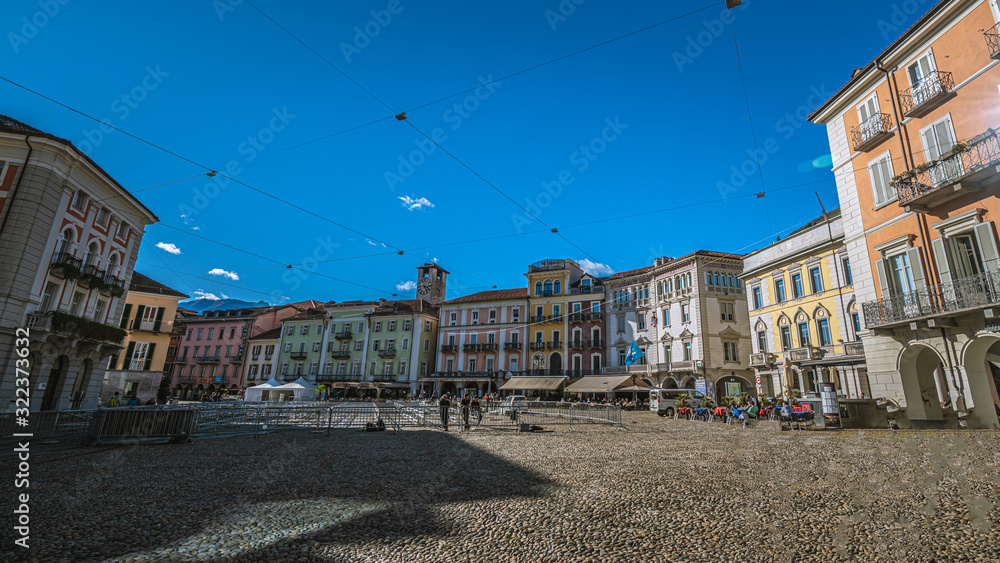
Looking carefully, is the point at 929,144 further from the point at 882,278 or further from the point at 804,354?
the point at 804,354

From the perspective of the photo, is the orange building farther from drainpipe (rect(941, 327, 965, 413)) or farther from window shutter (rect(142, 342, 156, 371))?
window shutter (rect(142, 342, 156, 371))

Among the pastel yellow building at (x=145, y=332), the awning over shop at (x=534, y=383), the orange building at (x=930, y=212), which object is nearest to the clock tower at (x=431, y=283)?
the awning over shop at (x=534, y=383)

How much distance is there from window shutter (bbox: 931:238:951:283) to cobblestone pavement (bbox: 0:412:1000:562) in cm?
565

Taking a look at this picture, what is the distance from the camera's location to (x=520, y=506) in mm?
6730

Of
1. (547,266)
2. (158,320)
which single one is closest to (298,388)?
(158,320)

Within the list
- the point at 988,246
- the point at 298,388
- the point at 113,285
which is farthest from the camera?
the point at 298,388

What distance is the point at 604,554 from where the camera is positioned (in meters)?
4.84

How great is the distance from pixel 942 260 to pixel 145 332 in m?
49.5

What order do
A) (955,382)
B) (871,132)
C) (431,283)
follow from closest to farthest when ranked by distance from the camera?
(955,382) → (871,132) → (431,283)

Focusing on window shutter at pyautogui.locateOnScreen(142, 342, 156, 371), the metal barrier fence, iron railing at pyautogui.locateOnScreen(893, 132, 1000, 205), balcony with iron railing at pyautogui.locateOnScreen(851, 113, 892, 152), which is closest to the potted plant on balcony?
the metal barrier fence

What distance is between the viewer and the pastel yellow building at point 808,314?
25.3 meters

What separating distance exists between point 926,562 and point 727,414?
858 inches

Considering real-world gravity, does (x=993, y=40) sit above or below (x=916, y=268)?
above

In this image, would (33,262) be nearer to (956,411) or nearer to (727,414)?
(727,414)
